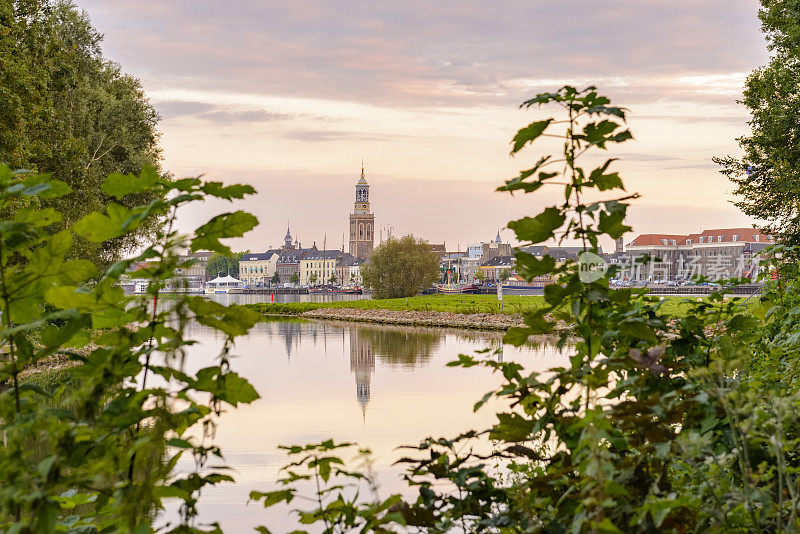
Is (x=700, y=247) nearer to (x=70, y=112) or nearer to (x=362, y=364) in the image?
(x=362, y=364)

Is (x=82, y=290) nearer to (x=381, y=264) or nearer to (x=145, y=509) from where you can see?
(x=145, y=509)

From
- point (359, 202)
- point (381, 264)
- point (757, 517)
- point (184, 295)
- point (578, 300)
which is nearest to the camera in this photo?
point (184, 295)

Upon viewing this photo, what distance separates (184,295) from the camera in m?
1.41

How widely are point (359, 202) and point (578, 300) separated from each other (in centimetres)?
18785

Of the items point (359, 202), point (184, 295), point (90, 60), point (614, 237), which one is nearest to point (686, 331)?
point (614, 237)

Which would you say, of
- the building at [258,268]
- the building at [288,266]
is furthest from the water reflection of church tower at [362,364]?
the building at [288,266]

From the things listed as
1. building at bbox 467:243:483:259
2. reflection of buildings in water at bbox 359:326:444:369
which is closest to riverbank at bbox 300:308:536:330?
reflection of buildings in water at bbox 359:326:444:369

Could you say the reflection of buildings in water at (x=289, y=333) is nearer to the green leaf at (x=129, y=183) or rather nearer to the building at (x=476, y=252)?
the green leaf at (x=129, y=183)

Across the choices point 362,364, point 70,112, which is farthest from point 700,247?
point 70,112

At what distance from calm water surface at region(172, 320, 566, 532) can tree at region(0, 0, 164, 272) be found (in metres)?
4.02

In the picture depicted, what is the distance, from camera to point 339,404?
11.9 metres

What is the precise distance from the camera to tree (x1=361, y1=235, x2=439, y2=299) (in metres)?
57.1

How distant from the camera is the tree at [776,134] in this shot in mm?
18172

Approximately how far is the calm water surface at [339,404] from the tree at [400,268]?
3224 centimetres
